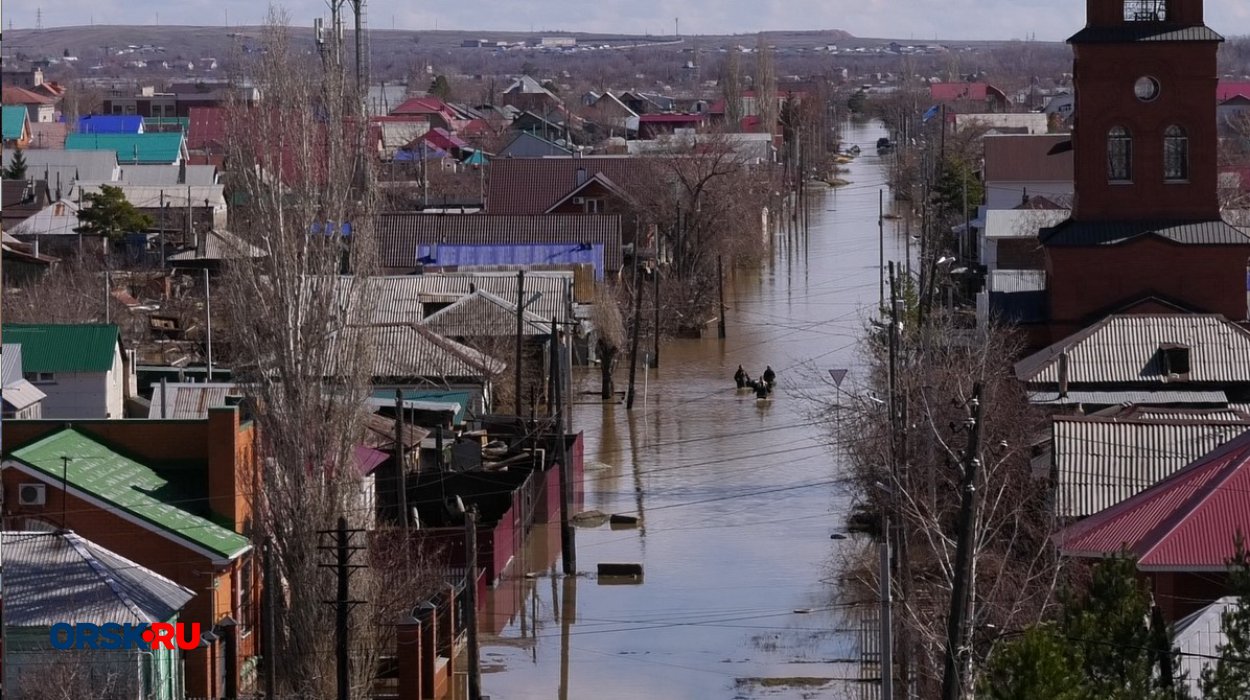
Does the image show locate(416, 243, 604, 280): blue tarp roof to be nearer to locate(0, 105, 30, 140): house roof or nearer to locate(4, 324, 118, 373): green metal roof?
locate(4, 324, 118, 373): green metal roof

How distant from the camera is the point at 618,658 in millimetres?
16547

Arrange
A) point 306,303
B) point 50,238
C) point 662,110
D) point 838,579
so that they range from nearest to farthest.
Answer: point 306,303
point 838,579
point 50,238
point 662,110

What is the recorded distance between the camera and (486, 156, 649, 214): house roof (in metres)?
43.9

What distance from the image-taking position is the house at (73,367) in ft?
70.6

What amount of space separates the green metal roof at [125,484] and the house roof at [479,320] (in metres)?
11.9

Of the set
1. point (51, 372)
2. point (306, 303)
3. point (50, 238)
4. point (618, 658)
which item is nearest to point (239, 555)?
point (306, 303)

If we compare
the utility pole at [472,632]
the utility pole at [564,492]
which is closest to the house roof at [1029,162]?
the utility pole at [564,492]

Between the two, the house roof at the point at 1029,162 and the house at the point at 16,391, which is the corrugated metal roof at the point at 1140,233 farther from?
the house roof at the point at 1029,162

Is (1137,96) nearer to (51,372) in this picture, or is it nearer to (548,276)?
(548,276)

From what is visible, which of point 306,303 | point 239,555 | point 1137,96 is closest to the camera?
point 239,555

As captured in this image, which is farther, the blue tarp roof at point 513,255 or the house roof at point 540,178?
the house roof at point 540,178

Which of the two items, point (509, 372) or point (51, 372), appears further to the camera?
point (509, 372)

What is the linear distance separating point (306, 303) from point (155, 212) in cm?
3053

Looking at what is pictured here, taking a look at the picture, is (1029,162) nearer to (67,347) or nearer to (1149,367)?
(1149,367)
